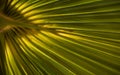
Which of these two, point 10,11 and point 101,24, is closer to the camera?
point 101,24

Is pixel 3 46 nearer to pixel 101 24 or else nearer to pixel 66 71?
pixel 66 71

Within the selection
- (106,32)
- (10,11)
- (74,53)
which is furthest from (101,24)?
(10,11)

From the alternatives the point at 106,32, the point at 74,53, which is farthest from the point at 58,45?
the point at 106,32

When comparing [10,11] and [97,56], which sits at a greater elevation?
[10,11]

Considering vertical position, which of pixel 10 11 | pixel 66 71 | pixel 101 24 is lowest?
pixel 66 71

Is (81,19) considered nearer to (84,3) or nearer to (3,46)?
(84,3)

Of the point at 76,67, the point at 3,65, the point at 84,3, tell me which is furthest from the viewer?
the point at 3,65

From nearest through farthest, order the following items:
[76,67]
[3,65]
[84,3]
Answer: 1. [84,3]
2. [76,67]
3. [3,65]
